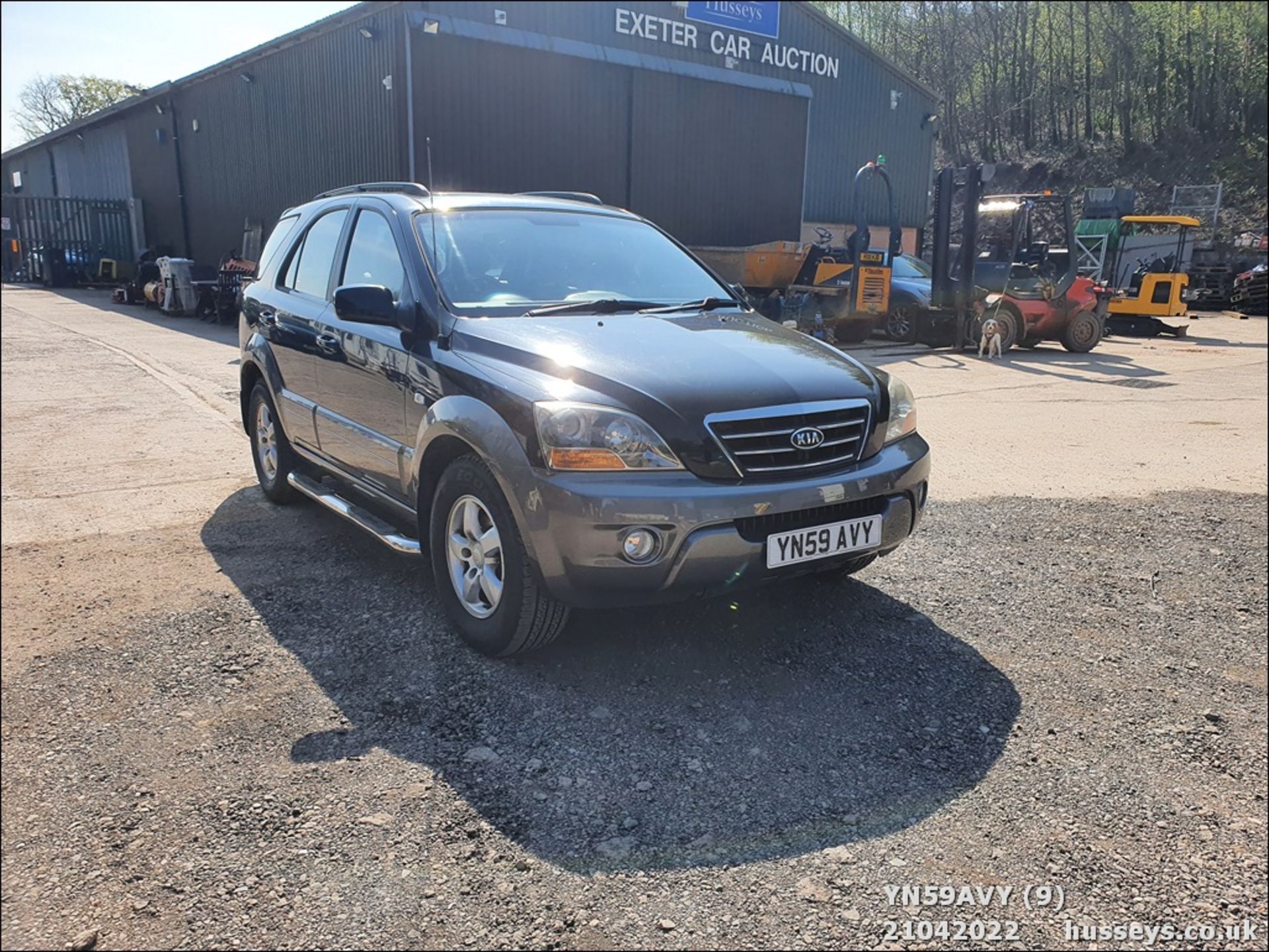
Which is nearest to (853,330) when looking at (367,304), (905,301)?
(905,301)

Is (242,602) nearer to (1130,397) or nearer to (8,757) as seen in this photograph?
(8,757)

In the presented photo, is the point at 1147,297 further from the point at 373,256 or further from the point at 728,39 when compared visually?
the point at 373,256

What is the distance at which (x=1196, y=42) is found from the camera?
43.2m

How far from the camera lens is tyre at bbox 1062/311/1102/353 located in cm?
1478

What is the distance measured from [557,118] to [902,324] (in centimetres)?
760

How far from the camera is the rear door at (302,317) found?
4617 mm

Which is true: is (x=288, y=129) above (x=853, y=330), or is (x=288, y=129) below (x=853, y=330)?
above

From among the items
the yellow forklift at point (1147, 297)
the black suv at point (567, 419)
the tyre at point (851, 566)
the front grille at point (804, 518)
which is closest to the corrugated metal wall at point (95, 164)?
the yellow forklift at point (1147, 297)

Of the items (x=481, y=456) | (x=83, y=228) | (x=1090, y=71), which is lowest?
(x=481, y=456)

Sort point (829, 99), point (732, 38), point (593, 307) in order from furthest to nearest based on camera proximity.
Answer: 1. point (829, 99)
2. point (732, 38)
3. point (593, 307)

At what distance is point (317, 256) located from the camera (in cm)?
487

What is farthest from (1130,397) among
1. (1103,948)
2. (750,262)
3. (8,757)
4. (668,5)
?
(668,5)

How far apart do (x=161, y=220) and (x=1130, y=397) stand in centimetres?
2472

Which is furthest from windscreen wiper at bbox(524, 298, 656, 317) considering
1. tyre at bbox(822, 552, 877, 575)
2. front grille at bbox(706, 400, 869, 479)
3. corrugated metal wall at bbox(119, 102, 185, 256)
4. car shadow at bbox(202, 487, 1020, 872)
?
corrugated metal wall at bbox(119, 102, 185, 256)
